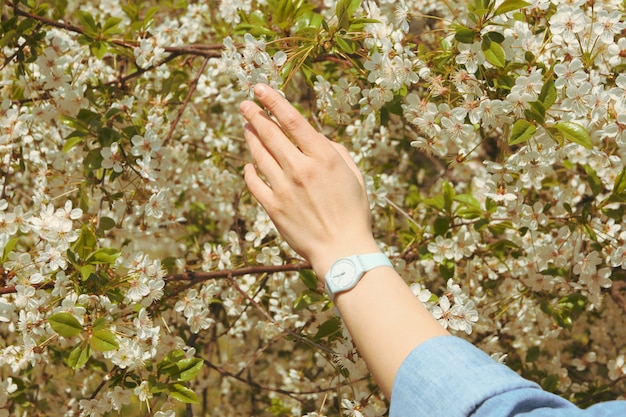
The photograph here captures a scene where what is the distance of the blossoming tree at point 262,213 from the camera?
5.23ft

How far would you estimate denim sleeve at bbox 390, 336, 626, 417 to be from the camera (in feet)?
2.91

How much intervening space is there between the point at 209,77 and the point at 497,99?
1489mm

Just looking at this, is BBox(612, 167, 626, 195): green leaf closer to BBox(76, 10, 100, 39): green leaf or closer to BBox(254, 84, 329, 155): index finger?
BBox(254, 84, 329, 155): index finger

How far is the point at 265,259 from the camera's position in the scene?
7.22ft

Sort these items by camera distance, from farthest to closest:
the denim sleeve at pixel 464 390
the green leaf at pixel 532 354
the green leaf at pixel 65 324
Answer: the green leaf at pixel 532 354
the green leaf at pixel 65 324
the denim sleeve at pixel 464 390

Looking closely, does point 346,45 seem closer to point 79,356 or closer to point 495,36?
point 495,36

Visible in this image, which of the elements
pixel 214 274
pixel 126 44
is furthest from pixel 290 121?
pixel 126 44

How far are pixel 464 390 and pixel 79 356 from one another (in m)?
0.97

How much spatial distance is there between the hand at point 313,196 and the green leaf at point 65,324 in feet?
1.95

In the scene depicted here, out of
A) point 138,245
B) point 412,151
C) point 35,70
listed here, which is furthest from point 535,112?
point 138,245

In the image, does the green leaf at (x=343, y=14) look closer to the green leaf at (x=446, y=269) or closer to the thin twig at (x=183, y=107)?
the thin twig at (x=183, y=107)

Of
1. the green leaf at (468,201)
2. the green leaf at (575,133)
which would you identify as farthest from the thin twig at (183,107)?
the green leaf at (575,133)

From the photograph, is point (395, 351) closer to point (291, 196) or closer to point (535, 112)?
point (291, 196)

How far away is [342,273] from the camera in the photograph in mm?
1026
